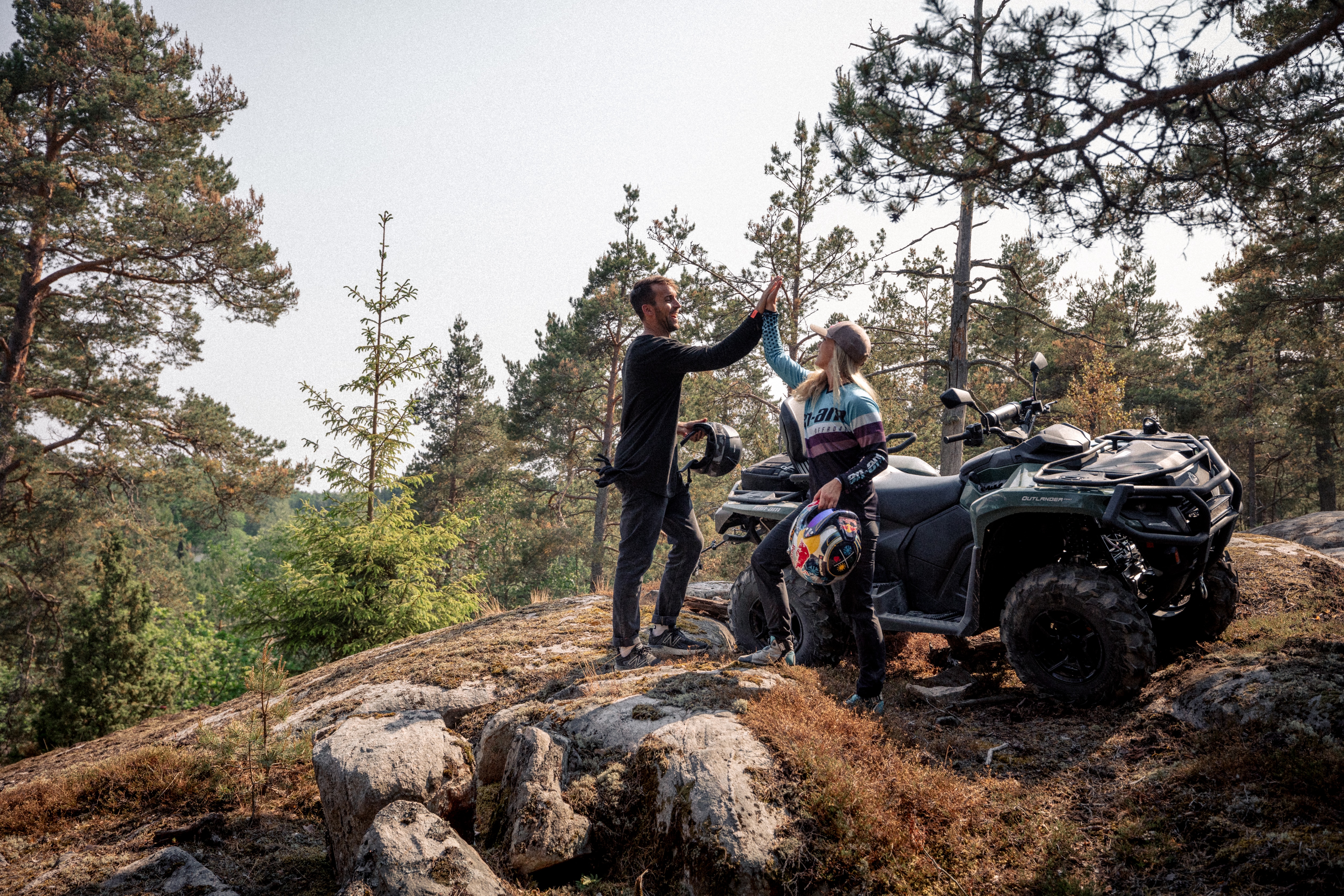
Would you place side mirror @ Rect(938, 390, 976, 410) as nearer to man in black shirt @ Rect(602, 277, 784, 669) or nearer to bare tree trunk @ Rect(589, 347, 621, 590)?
man in black shirt @ Rect(602, 277, 784, 669)

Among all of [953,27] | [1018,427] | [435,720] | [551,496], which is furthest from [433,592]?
[551,496]

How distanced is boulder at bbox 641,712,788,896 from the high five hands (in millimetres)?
2247

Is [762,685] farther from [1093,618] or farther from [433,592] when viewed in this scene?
[433,592]

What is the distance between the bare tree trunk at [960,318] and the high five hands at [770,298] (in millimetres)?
10347

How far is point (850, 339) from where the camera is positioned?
4.24 metres

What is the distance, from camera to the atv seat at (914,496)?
16.4 feet

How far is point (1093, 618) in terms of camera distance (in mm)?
3844

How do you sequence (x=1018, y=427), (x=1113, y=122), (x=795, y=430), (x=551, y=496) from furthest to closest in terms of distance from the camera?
(x=551, y=496), (x=795, y=430), (x=1018, y=427), (x=1113, y=122)

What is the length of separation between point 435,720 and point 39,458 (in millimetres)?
16277

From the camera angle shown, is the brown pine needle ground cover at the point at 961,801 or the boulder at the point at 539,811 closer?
the brown pine needle ground cover at the point at 961,801

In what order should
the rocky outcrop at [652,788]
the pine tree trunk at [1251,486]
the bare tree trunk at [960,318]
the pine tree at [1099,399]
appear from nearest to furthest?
the rocky outcrop at [652,788]
the bare tree trunk at [960,318]
the pine tree at [1099,399]
the pine tree trunk at [1251,486]

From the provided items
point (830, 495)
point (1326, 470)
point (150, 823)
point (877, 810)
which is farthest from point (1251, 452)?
point (150, 823)

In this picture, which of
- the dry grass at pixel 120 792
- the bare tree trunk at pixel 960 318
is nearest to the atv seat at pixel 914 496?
the dry grass at pixel 120 792

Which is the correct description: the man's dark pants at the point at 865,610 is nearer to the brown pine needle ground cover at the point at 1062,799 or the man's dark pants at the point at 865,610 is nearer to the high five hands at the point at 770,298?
the brown pine needle ground cover at the point at 1062,799
